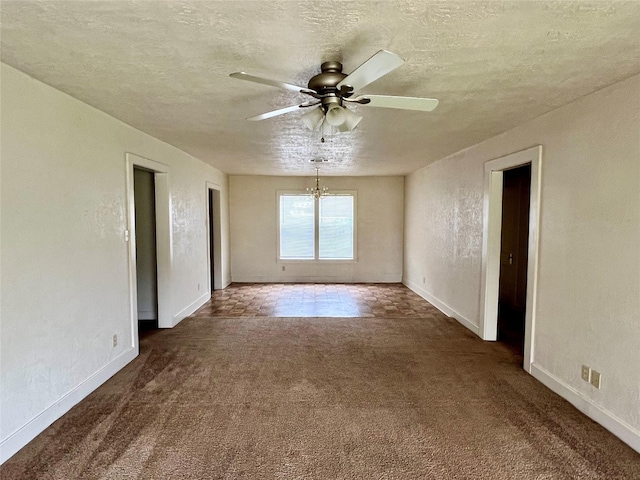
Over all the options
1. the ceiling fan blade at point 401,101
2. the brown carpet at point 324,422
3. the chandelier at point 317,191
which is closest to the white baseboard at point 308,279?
the chandelier at point 317,191

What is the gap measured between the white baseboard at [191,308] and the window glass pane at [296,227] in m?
2.29

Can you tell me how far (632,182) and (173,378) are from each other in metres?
3.74

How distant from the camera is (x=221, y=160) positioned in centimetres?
533

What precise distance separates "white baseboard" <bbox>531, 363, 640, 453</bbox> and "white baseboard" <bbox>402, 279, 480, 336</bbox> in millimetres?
1164

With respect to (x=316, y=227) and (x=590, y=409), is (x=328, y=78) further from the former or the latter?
(x=316, y=227)

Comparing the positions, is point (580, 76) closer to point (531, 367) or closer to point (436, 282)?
point (531, 367)

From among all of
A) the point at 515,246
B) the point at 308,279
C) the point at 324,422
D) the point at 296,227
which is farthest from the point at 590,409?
the point at 296,227

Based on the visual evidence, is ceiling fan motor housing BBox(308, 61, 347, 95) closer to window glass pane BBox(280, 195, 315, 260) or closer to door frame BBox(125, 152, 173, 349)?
door frame BBox(125, 152, 173, 349)

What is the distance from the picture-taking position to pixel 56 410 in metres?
2.35

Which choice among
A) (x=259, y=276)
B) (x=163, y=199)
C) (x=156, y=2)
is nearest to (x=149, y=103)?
(x=156, y=2)

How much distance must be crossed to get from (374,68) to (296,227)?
6140 millimetres

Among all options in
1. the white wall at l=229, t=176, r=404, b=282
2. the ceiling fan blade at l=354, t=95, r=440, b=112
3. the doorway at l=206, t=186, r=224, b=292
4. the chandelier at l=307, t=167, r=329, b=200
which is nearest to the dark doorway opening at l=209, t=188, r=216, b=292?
the doorway at l=206, t=186, r=224, b=292

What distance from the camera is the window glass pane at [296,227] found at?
297 inches

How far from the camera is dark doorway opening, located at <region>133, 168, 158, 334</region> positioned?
14.4ft
